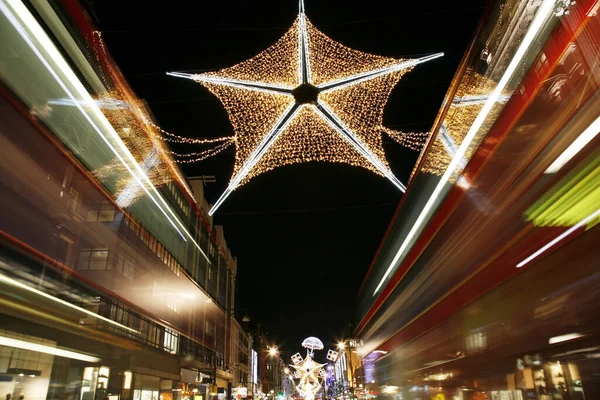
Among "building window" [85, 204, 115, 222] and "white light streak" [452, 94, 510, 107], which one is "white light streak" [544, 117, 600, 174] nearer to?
"white light streak" [452, 94, 510, 107]

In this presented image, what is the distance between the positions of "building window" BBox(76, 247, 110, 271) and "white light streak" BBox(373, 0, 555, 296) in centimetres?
648

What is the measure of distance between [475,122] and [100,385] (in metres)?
10.2

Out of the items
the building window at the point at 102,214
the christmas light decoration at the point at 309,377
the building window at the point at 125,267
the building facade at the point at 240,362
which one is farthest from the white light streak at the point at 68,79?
the christmas light decoration at the point at 309,377

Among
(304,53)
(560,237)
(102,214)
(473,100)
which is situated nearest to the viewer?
(560,237)

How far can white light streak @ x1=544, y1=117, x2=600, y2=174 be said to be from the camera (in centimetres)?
307

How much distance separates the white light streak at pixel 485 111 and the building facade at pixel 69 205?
535 cm

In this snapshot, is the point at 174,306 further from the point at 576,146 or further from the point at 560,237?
Answer: the point at 576,146

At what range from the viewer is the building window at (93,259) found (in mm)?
8282

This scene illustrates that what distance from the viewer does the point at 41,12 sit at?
193 inches

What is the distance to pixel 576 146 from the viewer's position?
3.23m

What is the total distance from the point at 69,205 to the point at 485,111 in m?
5.72

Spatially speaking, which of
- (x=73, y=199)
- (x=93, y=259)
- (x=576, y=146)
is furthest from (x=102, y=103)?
(x=576, y=146)

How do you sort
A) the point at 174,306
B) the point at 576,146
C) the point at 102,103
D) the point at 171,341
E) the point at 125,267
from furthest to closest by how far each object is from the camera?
the point at 171,341 → the point at 174,306 → the point at 125,267 → the point at 102,103 → the point at 576,146

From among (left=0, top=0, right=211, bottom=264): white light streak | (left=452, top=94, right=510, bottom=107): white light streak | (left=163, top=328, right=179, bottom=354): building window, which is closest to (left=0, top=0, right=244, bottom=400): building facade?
(left=0, top=0, right=211, bottom=264): white light streak
